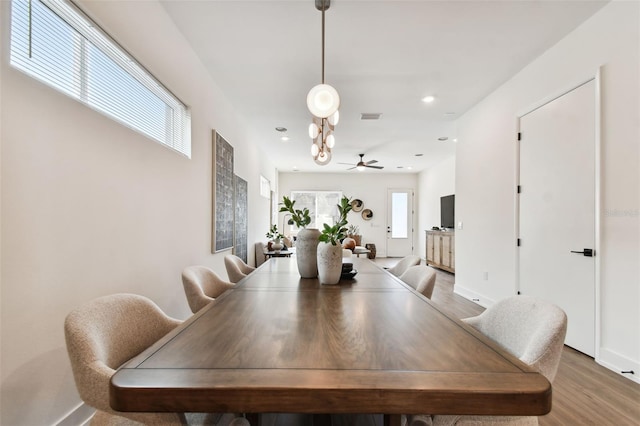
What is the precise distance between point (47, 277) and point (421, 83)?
3.79 m

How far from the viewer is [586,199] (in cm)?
254

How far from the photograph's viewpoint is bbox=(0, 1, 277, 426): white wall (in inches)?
48.1

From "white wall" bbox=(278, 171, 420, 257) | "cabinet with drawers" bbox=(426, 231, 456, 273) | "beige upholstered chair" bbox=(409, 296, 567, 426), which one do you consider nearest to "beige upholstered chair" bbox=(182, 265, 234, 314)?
"beige upholstered chair" bbox=(409, 296, 567, 426)

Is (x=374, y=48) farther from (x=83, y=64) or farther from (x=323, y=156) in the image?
(x=83, y=64)

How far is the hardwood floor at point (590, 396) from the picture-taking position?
5.61 ft

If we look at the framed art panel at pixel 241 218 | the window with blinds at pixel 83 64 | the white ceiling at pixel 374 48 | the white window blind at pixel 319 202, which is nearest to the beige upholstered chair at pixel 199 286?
the window with blinds at pixel 83 64

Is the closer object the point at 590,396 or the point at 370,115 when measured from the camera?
the point at 590,396

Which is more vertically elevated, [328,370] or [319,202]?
[319,202]

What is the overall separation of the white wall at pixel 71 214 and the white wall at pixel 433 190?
6646mm

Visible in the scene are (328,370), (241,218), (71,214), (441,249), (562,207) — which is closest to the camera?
(328,370)

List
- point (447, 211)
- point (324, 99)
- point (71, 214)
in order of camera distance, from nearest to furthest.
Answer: point (71, 214), point (324, 99), point (447, 211)

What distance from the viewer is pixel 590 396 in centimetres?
193

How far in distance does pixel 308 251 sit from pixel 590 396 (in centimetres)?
206

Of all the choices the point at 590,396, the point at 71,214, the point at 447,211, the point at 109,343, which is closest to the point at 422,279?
the point at 590,396
